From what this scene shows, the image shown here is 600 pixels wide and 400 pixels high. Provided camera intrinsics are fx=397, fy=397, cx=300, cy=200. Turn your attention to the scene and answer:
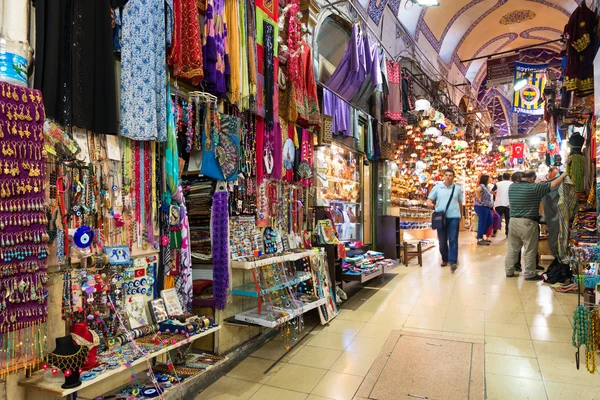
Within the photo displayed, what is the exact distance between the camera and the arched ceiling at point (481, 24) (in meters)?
10.8

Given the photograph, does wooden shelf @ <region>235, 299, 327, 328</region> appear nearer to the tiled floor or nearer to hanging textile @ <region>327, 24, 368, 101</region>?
the tiled floor

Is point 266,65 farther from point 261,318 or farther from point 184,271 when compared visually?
point 261,318

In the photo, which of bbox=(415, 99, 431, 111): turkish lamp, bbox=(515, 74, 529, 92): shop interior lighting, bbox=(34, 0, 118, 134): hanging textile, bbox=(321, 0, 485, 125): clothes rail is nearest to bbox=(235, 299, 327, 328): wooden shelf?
bbox=(34, 0, 118, 134): hanging textile

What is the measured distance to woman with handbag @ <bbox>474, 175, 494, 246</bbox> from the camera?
10.8m

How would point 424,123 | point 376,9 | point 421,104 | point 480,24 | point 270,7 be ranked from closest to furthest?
point 270,7, point 376,9, point 421,104, point 424,123, point 480,24

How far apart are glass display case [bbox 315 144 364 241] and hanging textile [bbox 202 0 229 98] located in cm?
300

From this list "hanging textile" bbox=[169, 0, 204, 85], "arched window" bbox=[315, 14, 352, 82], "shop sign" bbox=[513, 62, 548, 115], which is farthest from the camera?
"shop sign" bbox=[513, 62, 548, 115]

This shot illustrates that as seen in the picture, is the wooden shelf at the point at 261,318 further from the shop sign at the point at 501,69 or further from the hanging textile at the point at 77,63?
the shop sign at the point at 501,69

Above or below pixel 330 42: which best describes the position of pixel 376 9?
above

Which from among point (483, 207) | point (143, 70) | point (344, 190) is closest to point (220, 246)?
point (143, 70)

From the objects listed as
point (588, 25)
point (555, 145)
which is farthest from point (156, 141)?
point (555, 145)

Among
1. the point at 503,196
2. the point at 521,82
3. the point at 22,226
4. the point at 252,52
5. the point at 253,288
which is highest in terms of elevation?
the point at 521,82

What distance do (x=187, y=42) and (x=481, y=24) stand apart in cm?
1337

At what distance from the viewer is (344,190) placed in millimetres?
6883
